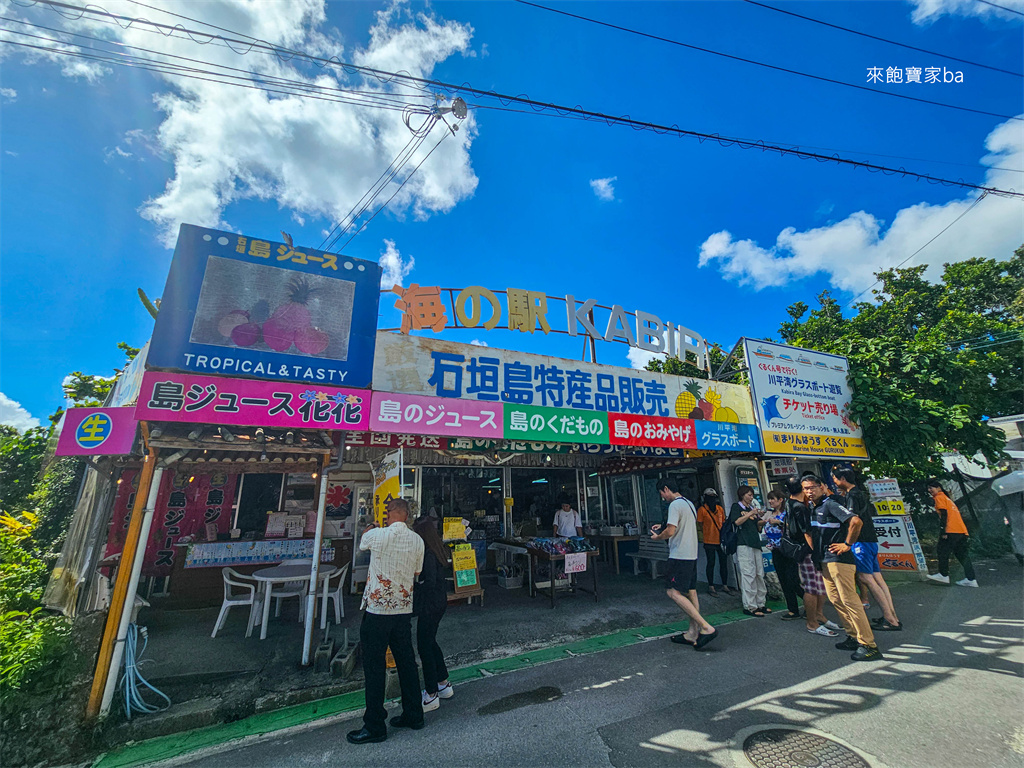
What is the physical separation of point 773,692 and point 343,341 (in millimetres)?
6714

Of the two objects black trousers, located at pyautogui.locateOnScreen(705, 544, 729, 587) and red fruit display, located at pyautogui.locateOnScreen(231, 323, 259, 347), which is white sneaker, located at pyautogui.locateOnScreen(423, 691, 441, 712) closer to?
red fruit display, located at pyautogui.locateOnScreen(231, 323, 259, 347)

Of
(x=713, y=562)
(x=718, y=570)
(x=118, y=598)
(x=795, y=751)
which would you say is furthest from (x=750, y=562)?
(x=118, y=598)

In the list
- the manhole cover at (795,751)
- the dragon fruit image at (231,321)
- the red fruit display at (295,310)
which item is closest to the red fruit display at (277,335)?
the red fruit display at (295,310)

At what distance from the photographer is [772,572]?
8695mm

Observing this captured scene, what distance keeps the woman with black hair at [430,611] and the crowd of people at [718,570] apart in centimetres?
1

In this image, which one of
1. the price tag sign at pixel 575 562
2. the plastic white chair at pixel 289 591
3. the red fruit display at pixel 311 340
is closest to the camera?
the red fruit display at pixel 311 340

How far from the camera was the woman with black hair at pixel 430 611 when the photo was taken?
442cm

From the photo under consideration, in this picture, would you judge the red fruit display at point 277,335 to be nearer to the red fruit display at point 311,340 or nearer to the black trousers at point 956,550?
the red fruit display at point 311,340

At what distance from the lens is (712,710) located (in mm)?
4039

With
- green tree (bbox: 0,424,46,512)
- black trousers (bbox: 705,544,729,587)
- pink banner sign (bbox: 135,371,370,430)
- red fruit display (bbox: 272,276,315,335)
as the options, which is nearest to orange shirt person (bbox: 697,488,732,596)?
black trousers (bbox: 705,544,729,587)

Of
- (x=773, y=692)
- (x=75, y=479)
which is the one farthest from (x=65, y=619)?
(x=75, y=479)

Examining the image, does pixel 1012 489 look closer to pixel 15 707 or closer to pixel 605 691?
pixel 605 691

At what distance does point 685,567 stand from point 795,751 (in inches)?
92.2

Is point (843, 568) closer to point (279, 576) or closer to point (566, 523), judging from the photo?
point (566, 523)
